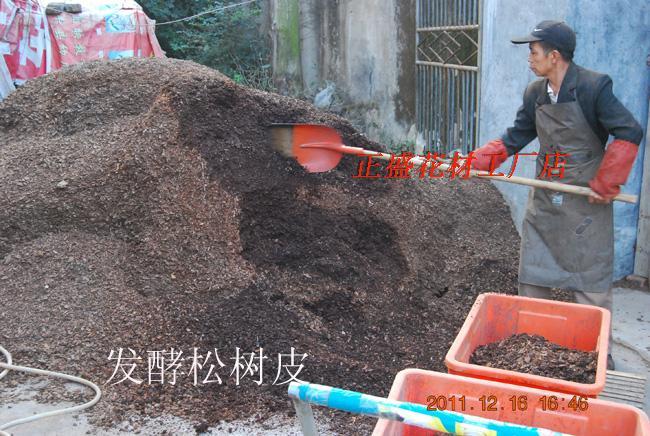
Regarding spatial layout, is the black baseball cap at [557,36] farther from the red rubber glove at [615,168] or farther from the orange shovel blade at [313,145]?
the orange shovel blade at [313,145]

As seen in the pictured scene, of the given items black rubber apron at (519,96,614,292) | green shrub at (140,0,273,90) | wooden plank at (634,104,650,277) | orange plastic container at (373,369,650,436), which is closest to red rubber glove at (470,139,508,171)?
black rubber apron at (519,96,614,292)

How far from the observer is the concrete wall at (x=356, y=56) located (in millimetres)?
7504

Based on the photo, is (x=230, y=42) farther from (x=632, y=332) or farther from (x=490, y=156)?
(x=632, y=332)

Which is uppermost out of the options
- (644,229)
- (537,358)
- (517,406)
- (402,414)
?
(402,414)

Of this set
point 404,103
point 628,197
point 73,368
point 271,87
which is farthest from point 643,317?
point 271,87

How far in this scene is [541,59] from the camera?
3.11m

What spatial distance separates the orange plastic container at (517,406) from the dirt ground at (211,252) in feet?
3.32

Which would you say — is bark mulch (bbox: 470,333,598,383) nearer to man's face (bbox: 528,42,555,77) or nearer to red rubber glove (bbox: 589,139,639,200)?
red rubber glove (bbox: 589,139,639,200)

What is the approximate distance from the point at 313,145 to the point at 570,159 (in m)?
1.55

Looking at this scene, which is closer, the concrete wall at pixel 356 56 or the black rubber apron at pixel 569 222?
the black rubber apron at pixel 569 222

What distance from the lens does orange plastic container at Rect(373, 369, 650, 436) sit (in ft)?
6.03

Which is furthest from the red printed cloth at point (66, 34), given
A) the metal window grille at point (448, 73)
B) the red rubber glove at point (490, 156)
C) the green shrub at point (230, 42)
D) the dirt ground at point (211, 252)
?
the red rubber glove at point (490, 156)

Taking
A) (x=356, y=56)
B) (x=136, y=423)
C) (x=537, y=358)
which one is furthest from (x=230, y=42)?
(x=537, y=358)

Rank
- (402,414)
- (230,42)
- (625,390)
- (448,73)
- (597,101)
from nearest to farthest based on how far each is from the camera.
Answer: (402,414) → (625,390) → (597,101) → (448,73) → (230,42)
